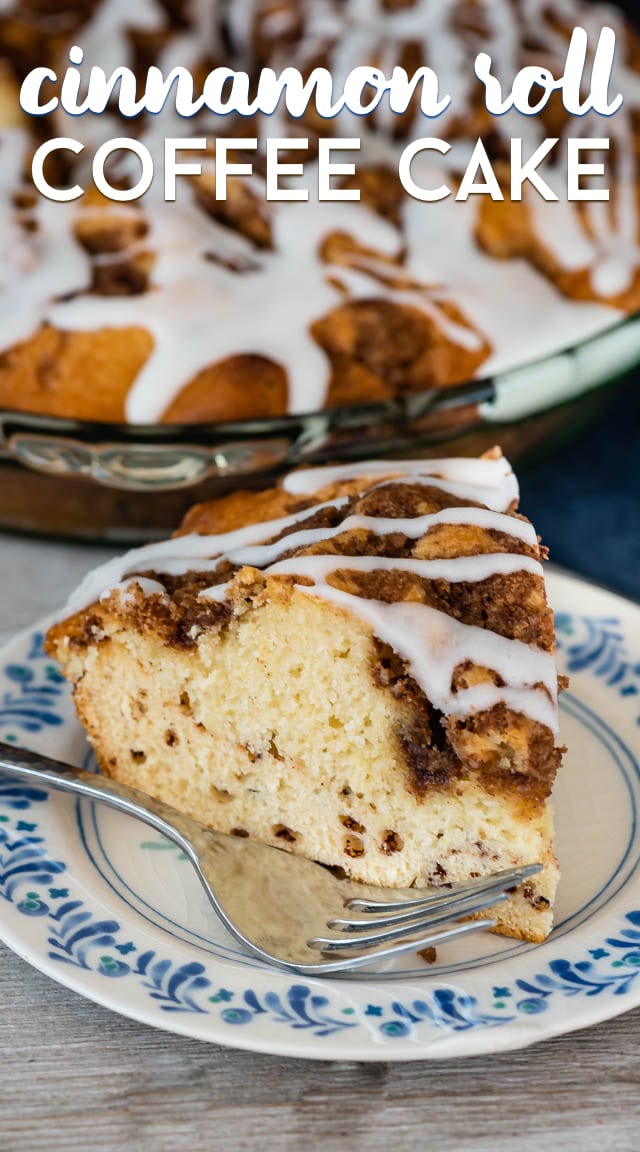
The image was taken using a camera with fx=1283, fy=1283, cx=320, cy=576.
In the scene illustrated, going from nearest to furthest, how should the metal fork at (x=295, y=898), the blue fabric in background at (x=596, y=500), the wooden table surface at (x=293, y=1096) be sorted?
the wooden table surface at (x=293, y=1096) → the metal fork at (x=295, y=898) → the blue fabric in background at (x=596, y=500)

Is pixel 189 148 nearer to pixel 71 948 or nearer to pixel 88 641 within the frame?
pixel 88 641

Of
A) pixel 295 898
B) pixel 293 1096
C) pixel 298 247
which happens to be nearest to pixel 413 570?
pixel 295 898

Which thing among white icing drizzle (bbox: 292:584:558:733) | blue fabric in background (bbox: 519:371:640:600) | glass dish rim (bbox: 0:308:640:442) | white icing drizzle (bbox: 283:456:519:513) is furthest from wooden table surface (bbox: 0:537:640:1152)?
blue fabric in background (bbox: 519:371:640:600)

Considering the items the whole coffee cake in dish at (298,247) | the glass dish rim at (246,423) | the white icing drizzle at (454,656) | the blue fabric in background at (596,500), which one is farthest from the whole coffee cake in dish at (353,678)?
the blue fabric in background at (596,500)

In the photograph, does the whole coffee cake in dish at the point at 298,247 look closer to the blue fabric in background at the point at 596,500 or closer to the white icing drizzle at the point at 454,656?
the blue fabric in background at the point at 596,500

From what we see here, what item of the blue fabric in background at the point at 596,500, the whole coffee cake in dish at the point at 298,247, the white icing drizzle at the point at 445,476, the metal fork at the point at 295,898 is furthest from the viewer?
the blue fabric in background at the point at 596,500

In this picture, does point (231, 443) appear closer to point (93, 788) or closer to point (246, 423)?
point (246, 423)
